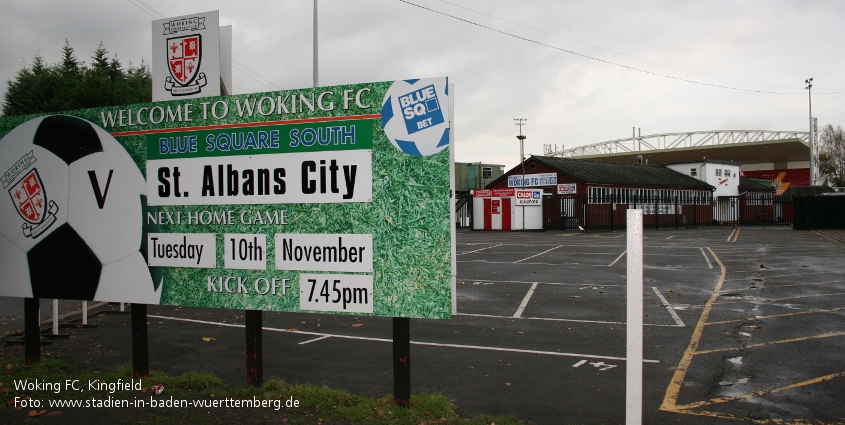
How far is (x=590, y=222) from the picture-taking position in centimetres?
4425

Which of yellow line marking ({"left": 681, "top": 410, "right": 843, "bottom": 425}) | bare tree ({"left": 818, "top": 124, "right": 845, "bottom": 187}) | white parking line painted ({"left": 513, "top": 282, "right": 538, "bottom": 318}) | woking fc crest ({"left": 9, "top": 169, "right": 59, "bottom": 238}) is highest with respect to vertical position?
bare tree ({"left": 818, "top": 124, "right": 845, "bottom": 187})

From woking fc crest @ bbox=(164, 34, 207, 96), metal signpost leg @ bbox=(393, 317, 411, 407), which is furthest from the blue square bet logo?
woking fc crest @ bbox=(164, 34, 207, 96)

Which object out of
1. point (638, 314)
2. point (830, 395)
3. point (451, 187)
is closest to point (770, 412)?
point (830, 395)

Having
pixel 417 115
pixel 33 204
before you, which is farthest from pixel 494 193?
pixel 417 115

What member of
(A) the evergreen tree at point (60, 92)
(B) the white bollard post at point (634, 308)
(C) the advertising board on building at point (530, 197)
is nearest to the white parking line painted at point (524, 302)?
(B) the white bollard post at point (634, 308)

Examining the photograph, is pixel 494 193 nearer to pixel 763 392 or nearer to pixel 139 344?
pixel 763 392

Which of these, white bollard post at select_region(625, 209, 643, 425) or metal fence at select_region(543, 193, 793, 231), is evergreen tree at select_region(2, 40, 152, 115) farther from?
metal fence at select_region(543, 193, 793, 231)

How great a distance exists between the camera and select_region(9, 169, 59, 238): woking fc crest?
6754 mm

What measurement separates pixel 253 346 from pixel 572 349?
4.46m

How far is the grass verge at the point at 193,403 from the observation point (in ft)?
17.1

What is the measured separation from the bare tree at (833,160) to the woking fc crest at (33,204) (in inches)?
3486

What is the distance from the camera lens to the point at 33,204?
269 inches

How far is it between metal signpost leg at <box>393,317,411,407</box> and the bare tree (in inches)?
3437

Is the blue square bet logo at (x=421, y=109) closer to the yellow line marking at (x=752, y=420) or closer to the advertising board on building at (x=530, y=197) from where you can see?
the yellow line marking at (x=752, y=420)
